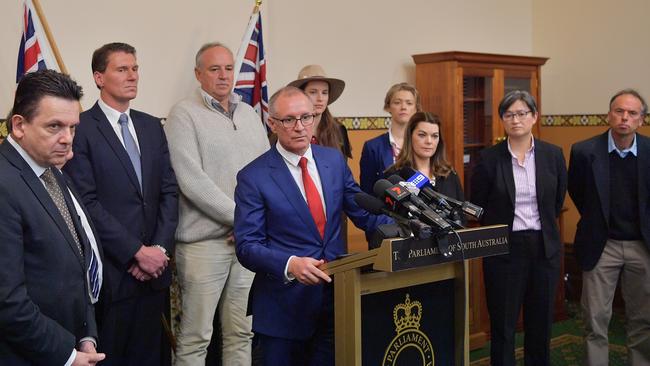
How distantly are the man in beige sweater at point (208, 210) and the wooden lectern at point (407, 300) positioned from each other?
1402 millimetres

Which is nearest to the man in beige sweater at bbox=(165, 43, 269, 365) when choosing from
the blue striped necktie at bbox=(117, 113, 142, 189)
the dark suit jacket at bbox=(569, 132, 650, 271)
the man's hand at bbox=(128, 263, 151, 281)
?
the blue striped necktie at bbox=(117, 113, 142, 189)

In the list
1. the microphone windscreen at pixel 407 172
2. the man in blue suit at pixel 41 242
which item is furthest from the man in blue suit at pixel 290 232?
the man in blue suit at pixel 41 242

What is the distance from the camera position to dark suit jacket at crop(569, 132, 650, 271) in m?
3.90

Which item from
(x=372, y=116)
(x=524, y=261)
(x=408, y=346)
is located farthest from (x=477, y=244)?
(x=372, y=116)

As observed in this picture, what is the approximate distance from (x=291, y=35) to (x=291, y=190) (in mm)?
2752

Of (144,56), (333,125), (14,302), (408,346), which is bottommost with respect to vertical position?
(408,346)

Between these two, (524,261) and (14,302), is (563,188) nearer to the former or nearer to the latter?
(524,261)

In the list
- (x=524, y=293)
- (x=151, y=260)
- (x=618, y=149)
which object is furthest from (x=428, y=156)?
(x=151, y=260)

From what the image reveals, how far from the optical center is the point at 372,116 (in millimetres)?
5660

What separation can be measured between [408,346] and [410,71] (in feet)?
12.5

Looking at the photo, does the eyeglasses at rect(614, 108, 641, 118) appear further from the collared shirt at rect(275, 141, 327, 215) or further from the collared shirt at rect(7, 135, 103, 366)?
the collared shirt at rect(7, 135, 103, 366)

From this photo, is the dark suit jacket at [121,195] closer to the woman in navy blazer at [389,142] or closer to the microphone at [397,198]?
the woman in navy blazer at [389,142]

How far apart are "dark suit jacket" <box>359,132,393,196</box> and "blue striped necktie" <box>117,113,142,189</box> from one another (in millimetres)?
1319

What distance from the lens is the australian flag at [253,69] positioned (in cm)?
459
